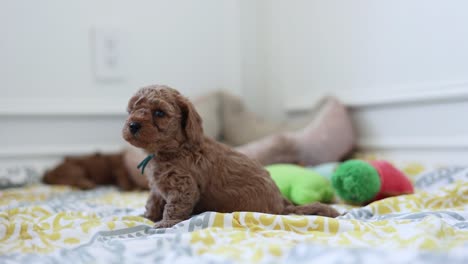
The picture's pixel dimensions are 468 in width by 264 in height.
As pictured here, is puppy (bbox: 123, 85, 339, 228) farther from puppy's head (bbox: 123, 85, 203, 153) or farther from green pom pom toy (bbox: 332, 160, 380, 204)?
green pom pom toy (bbox: 332, 160, 380, 204)

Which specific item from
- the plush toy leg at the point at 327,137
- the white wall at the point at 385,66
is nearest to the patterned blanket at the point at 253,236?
the white wall at the point at 385,66

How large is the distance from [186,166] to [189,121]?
0.38ft

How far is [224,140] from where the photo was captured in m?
2.39

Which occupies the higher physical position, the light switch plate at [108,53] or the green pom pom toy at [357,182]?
the light switch plate at [108,53]

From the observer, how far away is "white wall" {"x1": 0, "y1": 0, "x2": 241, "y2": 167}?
224 centimetres

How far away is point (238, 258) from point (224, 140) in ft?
5.37

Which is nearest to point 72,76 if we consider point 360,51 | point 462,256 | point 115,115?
point 115,115

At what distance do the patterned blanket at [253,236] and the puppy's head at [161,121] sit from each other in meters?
0.21

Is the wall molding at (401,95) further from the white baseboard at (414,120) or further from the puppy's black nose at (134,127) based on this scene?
the puppy's black nose at (134,127)

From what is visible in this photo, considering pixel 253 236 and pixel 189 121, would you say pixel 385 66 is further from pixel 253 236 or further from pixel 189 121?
pixel 253 236

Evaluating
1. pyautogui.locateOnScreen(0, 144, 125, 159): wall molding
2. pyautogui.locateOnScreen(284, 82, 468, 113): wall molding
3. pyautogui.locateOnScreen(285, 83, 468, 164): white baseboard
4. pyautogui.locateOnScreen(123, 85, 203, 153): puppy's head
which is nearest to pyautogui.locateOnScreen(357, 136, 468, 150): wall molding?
pyautogui.locateOnScreen(285, 83, 468, 164): white baseboard

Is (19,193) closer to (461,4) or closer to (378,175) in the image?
(378,175)

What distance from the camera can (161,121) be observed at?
1.08 m

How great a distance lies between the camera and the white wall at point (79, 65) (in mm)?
2238
